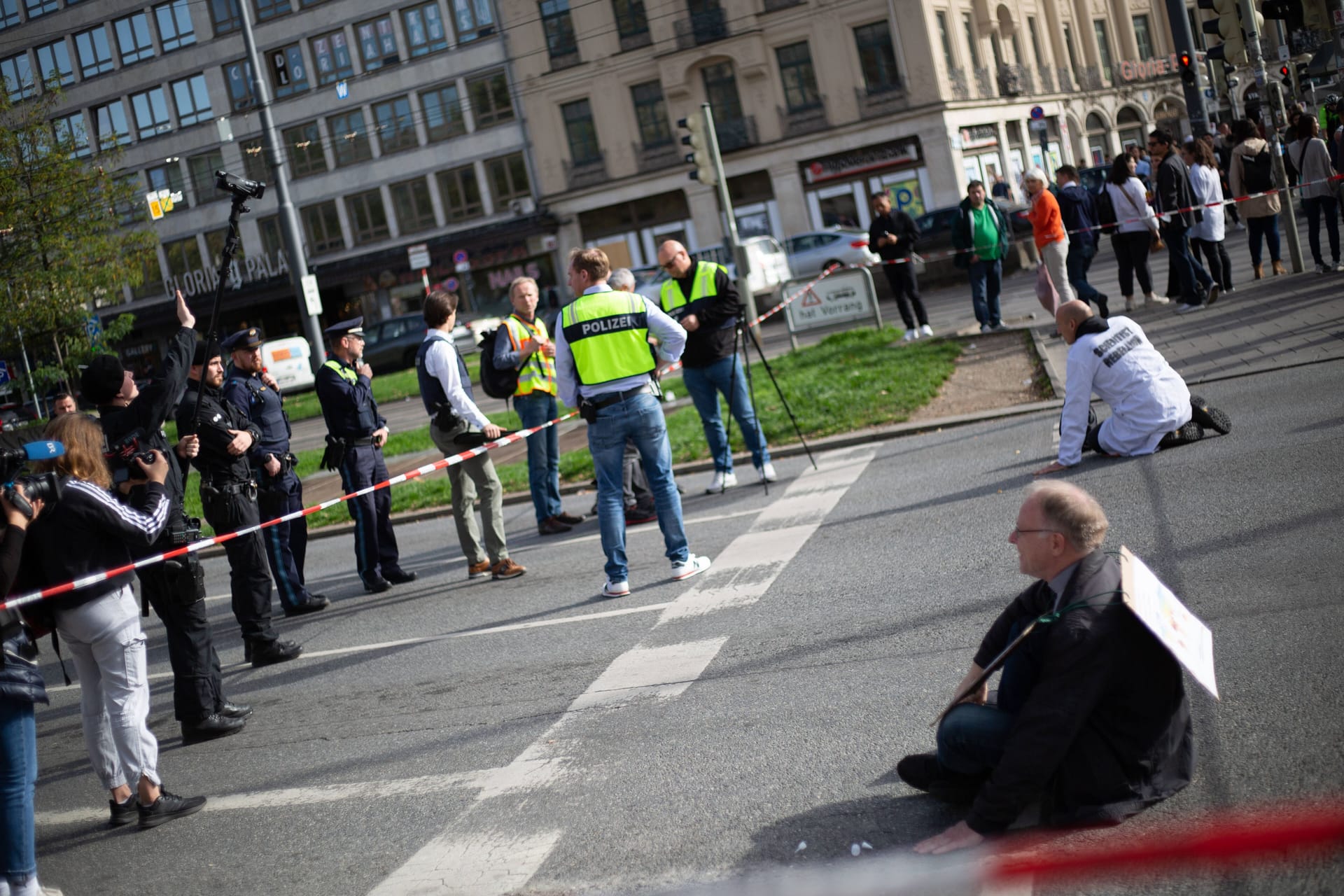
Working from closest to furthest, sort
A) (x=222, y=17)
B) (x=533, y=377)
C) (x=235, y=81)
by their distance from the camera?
(x=533, y=377), (x=222, y=17), (x=235, y=81)

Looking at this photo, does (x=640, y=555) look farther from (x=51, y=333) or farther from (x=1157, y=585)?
(x=51, y=333)

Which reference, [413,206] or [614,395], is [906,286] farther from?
[413,206]

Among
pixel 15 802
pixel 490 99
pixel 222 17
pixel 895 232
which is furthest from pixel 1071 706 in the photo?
pixel 222 17

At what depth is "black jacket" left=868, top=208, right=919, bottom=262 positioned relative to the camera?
1766cm

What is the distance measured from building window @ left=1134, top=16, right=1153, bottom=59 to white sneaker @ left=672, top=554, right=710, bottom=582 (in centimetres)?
5516

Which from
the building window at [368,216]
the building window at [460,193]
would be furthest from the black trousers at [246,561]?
the building window at [368,216]

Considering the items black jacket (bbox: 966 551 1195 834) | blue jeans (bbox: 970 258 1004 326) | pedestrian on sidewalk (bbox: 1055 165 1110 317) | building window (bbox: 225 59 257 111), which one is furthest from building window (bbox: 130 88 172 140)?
black jacket (bbox: 966 551 1195 834)

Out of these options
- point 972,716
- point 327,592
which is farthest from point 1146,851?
point 327,592

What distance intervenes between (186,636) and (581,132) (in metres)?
42.1

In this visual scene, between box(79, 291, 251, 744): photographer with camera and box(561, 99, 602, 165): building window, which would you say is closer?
box(79, 291, 251, 744): photographer with camera

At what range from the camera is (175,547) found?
254 inches

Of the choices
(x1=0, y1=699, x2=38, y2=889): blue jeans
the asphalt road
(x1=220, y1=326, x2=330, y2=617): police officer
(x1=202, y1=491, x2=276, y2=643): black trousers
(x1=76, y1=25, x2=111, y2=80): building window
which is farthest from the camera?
(x1=76, y1=25, x2=111, y2=80): building window

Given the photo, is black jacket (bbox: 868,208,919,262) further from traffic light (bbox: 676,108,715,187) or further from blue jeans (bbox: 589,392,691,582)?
A: blue jeans (bbox: 589,392,691,582)

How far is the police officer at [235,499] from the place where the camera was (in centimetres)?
777
